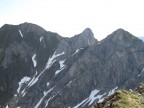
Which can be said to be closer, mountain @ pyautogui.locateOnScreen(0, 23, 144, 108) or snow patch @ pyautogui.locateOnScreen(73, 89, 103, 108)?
snow patch @ pyautogui.locateOnScreen(73, 89, 103, 108)

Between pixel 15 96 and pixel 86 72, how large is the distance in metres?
49.1

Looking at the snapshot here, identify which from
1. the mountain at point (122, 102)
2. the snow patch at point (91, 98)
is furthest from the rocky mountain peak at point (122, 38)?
the mountain at point (122, 102)

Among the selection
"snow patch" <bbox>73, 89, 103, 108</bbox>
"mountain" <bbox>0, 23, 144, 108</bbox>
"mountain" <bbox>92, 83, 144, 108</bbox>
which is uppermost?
"mountain" <bbox>0, 23, 144, 108</bbox>

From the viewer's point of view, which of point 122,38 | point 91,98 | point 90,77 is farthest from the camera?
point 122,38

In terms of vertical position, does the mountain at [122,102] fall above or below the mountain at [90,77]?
below

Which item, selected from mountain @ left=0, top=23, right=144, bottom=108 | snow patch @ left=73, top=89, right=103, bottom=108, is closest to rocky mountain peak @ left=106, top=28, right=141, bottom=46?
mountain @ left=0, top=23, right=144, bottom=108

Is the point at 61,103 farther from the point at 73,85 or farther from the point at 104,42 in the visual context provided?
the point at 104,42

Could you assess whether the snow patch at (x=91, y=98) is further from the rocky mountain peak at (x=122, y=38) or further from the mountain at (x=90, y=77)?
the rocky mountain peak at (x=122, y=38)

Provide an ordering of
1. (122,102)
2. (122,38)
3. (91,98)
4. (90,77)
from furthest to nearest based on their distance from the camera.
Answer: (122,38)
(90,77)
(91,98)
(122,102)

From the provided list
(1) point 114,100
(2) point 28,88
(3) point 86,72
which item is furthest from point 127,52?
(1) point 114,100

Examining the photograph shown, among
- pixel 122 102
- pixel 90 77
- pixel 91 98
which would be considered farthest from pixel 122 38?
pixel 122 102

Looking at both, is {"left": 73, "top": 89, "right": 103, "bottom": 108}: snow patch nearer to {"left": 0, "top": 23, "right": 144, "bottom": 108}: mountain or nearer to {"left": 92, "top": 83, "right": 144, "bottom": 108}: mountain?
{"left": 0, "top": 23, "right": 144, "bottom": 108}: mountain

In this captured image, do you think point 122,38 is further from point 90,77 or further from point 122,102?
point 122,102

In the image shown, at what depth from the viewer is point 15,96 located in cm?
19700
